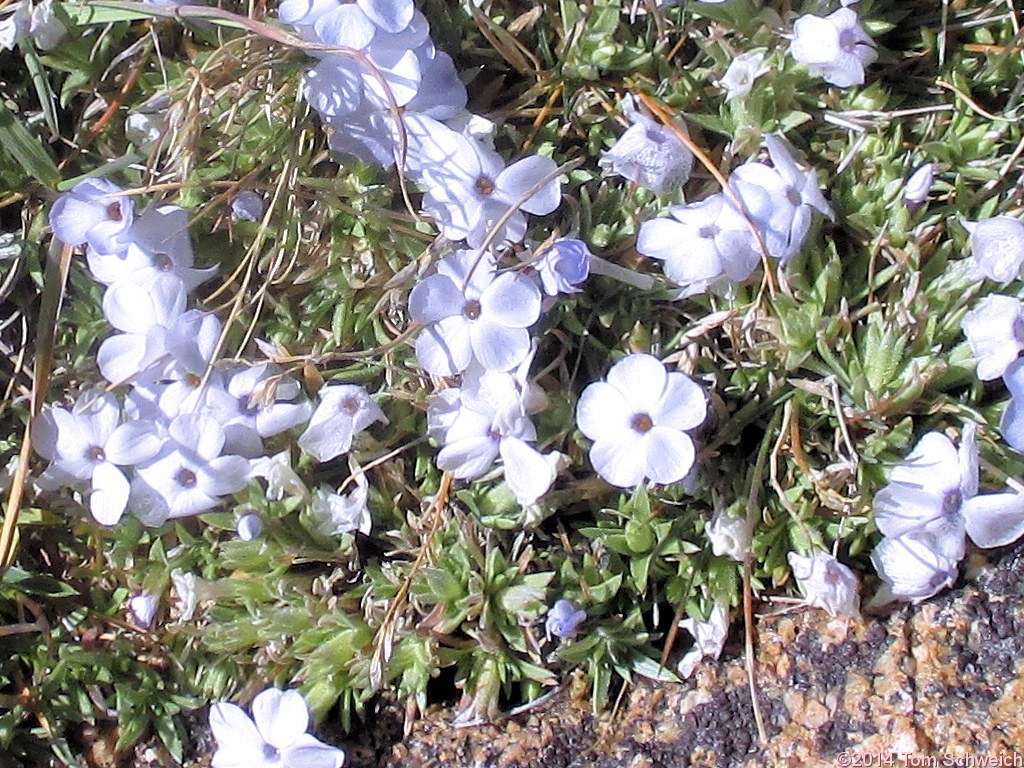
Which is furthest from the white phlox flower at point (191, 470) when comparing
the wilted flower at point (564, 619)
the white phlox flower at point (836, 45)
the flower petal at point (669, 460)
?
the white phlox flower at point (836, 45)

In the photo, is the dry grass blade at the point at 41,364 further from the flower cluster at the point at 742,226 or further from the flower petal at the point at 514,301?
the flower cluster at the point at 742,226

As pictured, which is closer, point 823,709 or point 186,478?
point 823,709

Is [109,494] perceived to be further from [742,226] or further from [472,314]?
[742,226]

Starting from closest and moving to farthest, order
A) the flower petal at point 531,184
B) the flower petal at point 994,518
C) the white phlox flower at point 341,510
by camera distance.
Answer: the flower petal at point 994,518, the flower petal at point 531,184, the white phlox flower at point 341,510

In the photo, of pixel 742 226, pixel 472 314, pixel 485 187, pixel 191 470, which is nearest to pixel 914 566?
pixel 742 226

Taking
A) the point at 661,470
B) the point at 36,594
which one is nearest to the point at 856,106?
the point at 661,470
